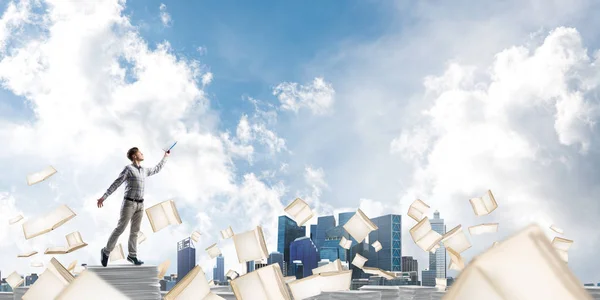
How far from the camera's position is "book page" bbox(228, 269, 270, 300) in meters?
4.47

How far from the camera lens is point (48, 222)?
6.71 m

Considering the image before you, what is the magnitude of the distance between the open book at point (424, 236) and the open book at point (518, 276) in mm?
5806

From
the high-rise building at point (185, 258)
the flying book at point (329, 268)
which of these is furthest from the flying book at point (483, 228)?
the high-rise building at point (185, 258)

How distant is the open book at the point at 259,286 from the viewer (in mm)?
4477

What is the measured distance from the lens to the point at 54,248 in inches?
275

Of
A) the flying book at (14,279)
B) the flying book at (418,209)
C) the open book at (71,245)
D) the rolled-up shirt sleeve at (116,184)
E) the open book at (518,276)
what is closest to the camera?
the open book at (518,276)

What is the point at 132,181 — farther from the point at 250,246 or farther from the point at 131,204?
the point at 250,246

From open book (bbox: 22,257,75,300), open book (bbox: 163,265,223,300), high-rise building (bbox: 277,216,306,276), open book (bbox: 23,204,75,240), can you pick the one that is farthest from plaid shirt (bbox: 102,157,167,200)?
high-rise building (bbox: 277,216,306,276)

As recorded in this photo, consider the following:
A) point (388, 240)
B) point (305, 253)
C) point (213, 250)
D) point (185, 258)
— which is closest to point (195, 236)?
point (213, 250)

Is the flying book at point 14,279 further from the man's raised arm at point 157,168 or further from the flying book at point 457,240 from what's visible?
the flying book at point 457,240

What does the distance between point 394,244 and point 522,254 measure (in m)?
66.2

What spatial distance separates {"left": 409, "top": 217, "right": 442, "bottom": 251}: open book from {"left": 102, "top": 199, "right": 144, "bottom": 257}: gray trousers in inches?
150

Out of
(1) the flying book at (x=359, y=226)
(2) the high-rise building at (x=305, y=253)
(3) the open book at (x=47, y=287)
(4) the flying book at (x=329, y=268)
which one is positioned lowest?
(3) the open book at (x=47, y=287)

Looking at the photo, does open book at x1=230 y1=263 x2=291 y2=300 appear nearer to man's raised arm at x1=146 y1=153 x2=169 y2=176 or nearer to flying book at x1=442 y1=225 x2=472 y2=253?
man's raised arm at x1=146 y1=153 x2=169 y2=176
